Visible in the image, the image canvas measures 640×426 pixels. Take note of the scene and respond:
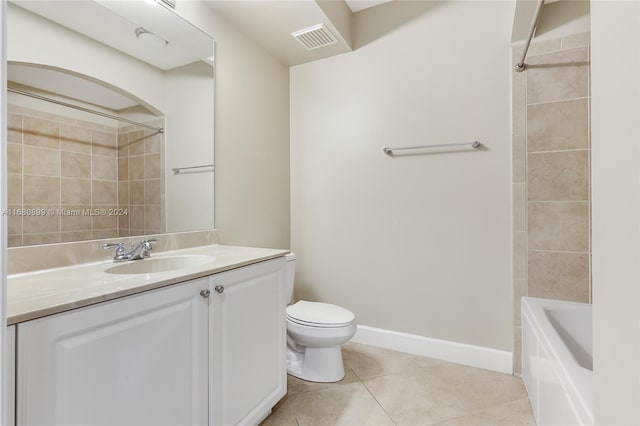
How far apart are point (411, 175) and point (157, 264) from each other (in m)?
1.63

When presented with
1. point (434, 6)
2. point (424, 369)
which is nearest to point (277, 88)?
point (434, 6)

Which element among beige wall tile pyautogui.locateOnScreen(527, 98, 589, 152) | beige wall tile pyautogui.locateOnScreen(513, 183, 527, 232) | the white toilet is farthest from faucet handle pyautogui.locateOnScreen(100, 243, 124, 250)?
beige wall tile pyautogui.locateOnScreen(527, 98, 589, 152)

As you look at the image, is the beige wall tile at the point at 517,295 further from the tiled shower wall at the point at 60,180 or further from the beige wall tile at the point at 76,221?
the beige wall tile at the point at 76,221

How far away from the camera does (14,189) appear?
108cm

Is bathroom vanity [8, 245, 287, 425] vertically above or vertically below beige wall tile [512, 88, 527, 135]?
below

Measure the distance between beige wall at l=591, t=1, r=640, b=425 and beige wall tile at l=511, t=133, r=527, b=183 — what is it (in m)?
1.50

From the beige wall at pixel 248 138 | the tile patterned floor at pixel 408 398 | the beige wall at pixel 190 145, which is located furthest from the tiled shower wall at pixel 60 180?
the tile patterned floor at pixel 408 398

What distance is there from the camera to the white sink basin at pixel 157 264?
1.29 metres

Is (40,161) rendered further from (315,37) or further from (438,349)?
(438,349)

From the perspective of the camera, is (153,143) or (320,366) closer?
(153,143)

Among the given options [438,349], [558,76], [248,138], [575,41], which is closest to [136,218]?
[248,138]

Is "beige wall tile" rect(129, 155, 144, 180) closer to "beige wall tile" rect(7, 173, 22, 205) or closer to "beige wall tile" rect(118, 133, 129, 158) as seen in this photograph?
"beige wall tile" rect(118, 133, 129, 158)

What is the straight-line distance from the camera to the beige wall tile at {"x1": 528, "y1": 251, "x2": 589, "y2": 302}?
175cm

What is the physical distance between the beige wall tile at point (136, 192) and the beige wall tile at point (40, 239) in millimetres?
335
